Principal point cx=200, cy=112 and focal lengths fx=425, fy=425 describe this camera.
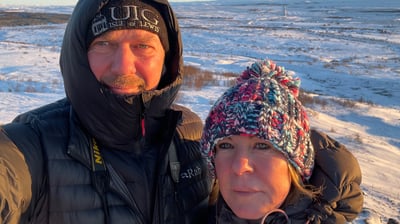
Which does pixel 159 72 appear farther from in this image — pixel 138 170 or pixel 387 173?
pixel 387 173

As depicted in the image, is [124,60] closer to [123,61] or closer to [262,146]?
[123,61]

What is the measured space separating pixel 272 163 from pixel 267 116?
18 centimetres

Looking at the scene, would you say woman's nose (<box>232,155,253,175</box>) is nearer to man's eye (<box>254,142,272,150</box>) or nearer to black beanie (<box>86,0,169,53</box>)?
man's eye (<box>254,142,272,150</box>)

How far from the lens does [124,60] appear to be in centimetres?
177

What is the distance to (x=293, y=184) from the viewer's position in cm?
163

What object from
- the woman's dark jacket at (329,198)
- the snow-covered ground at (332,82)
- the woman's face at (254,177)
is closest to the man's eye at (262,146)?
the woman's face at (254,177)

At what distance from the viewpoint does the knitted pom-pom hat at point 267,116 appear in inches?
61.1

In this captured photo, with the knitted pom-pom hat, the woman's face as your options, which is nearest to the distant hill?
the knitted pom-pom hat

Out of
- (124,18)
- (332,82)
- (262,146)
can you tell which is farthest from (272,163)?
(332,82)

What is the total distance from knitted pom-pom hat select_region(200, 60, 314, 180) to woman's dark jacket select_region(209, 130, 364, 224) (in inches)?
2.3

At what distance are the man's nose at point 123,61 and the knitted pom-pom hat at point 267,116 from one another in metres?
0.40

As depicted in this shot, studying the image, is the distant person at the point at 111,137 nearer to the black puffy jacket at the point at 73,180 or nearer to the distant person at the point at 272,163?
the black puffy jacket at the point at 73,180

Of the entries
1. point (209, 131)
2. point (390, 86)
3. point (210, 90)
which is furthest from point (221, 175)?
point (390, 86)

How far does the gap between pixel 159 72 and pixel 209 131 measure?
0.41 metres
